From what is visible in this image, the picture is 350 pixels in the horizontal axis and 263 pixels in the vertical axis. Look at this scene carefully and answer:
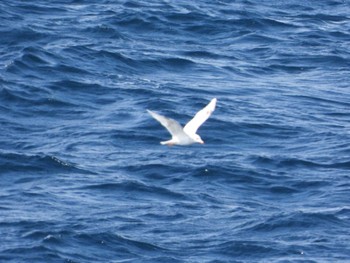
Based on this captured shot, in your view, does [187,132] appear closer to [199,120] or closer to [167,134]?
[199,120]

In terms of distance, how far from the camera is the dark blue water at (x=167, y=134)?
3612cm

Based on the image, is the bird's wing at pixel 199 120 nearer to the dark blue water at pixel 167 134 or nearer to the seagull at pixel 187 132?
the seagull at pixel 187 132

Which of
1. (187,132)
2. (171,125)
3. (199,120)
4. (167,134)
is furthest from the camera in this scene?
(167,134)

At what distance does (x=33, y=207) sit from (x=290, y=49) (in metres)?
18.3

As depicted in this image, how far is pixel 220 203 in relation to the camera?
38.3m

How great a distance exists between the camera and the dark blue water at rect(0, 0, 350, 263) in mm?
36125

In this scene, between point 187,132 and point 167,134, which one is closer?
point 187,132

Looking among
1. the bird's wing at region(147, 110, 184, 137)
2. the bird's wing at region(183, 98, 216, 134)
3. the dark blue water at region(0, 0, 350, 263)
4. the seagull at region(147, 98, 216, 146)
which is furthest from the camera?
the dark blue water at region(0, 0, 350, 263)

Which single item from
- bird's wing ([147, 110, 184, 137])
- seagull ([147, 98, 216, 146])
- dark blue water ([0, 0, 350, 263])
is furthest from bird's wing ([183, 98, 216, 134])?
dark blue water ([0, 0, 350, 263])

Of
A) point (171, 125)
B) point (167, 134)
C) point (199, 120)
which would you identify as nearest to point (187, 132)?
point (199, 120)

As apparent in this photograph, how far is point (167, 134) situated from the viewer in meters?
42.9

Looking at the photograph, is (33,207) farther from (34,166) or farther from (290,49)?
(290,49)

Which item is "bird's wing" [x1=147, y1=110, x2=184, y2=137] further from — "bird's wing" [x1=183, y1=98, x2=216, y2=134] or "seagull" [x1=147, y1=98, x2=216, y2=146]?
"bird's wing" [x1=183, y1=98, x2=216, y2=134]

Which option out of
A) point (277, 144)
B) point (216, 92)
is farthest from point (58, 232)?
point (216, 92)
